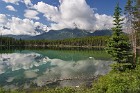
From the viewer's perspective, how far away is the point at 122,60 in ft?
134

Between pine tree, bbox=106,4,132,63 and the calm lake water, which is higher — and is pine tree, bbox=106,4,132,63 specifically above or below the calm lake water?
above

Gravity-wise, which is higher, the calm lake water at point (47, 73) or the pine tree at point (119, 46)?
the pine tree at point (119, 46)

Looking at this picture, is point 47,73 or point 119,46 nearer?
point 119,46

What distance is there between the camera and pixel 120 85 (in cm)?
1761

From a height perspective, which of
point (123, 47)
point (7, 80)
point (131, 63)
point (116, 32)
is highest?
point (116, 32)

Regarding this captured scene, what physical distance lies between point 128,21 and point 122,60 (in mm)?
22061

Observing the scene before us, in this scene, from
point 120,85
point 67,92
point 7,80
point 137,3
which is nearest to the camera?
point 120,85

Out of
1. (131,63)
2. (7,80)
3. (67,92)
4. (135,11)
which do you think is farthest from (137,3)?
(67,92)

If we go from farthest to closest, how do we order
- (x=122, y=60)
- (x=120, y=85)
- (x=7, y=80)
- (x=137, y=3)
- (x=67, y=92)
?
(x=137, y=3)
(x=7, y=80)
(x=122, y=60)
(x=67, y=92)
(x=120, y=85)

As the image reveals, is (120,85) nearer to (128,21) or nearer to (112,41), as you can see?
(112,41)

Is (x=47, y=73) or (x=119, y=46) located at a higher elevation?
(x=119, y=46)

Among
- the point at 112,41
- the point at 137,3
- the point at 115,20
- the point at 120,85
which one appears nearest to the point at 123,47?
the point at 112,41

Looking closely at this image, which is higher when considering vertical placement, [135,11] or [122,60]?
[135,11]

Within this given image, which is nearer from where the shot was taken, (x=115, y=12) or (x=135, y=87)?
(x=135, y=87)
